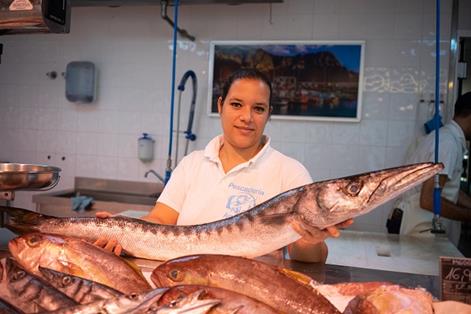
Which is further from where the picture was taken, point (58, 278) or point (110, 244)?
point (110, 244)

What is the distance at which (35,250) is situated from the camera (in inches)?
57.6

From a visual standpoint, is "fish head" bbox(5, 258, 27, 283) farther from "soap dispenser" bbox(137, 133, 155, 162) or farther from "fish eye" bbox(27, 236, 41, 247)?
"soap dispenser" bbox(137, 133, 155, 162)

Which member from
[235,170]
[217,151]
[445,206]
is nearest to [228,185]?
[235,170]

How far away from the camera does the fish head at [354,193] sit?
4.22ft

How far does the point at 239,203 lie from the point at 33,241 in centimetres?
99

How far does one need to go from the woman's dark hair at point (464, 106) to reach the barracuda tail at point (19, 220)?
3295mm

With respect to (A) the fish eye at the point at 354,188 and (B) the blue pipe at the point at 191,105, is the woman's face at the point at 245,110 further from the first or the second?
(B) the blue pipe at the point at 191,105

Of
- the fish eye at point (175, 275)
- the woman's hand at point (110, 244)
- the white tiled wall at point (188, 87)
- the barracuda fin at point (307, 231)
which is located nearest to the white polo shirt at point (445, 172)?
the white tiled wall at point (188, 87)

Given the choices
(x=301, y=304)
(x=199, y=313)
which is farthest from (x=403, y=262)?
(x=199, y=313)

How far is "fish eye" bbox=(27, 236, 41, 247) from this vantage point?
148 centimetres

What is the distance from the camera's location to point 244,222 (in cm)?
162

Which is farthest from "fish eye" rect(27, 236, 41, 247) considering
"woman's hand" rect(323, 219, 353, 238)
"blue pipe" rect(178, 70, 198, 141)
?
"blue pipe" rect(178, 70, 198, 141)

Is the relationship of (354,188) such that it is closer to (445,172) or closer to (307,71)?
(445,172)

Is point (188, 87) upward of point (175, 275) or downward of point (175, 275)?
upward
